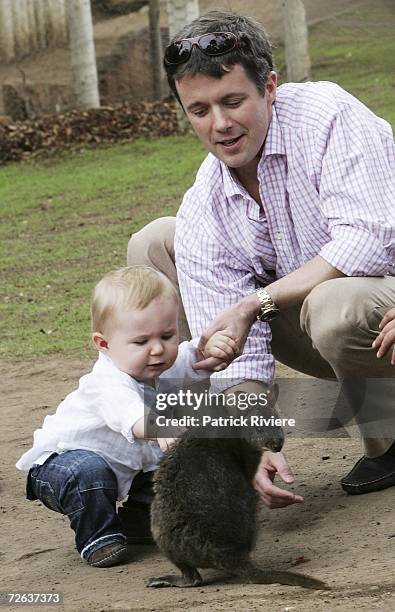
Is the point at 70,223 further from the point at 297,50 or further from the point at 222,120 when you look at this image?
the point at 222,120

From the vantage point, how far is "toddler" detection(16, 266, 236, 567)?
151 inches

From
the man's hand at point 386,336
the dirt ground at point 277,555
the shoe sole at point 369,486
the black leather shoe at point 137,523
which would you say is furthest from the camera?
the shoe sole at point 369,486

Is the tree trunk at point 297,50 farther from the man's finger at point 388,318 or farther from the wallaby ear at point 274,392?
the man's finger at point 388,318

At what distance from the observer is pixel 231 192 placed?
4355mm

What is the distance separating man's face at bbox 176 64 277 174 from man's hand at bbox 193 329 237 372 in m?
Answer: 0.69

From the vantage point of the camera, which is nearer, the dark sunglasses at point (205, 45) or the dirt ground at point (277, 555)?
the dirt ground at point (277, 555)

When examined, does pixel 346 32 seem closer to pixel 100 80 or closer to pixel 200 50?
pixel 100 80

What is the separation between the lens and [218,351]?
3.87m

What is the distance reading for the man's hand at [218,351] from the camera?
387cm

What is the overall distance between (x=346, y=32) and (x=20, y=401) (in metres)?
14.6

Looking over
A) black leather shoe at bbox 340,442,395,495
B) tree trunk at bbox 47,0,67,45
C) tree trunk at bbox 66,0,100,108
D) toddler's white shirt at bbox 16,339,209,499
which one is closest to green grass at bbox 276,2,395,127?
tree trunk at bbox 66,0,100,108

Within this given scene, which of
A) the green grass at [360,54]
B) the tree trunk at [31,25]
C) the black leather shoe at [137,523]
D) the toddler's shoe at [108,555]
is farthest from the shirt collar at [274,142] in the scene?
the tree trunk at [31,25]

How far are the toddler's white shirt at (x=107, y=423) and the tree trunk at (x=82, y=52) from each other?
11774 mm

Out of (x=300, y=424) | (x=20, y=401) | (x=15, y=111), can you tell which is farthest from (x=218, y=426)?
(x=15, y=111)
